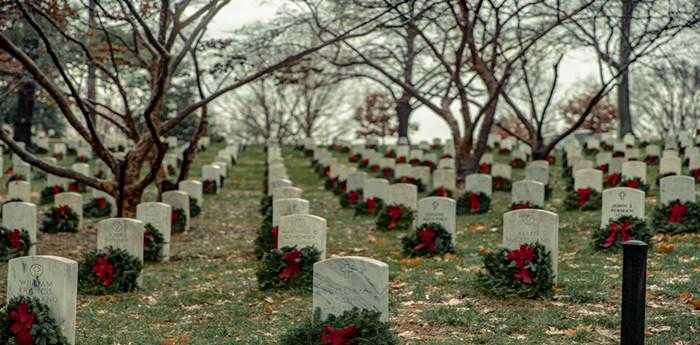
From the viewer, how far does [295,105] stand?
46.5m

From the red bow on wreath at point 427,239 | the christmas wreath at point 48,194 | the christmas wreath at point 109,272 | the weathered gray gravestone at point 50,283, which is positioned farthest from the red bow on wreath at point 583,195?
the christmas wreath at point 48,194

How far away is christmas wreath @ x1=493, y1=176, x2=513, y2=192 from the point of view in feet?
63.9

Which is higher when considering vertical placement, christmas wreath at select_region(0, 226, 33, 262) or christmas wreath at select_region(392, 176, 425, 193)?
christmas wreath at select_region(392, 176, 425, 193)

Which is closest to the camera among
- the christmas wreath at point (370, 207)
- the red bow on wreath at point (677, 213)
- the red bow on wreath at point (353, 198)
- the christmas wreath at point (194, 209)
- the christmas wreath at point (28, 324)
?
the christmas wreath at point (28, 324)

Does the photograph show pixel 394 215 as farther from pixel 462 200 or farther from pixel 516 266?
pixel 516 266

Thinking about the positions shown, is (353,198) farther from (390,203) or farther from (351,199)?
(390,203)

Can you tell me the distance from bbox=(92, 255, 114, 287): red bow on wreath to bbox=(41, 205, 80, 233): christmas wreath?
205 inches

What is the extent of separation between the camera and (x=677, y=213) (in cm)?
1230

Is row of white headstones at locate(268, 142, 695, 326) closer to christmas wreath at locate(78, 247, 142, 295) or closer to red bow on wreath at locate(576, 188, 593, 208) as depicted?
red bow on wreath at locate(576, 188, 593, 208)

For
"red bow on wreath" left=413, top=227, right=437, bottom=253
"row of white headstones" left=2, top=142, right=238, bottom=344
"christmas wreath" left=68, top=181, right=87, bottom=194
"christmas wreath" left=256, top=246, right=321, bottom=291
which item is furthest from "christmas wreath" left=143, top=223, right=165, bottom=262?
"christmas wreath" left=68, top=181, right=87, bottom=194

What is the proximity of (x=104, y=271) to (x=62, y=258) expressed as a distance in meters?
3.14

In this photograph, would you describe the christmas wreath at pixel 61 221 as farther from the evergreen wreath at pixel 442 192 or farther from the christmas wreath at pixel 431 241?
the evergreen wreath at pixel 442 192

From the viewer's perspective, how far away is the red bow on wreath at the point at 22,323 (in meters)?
7.00

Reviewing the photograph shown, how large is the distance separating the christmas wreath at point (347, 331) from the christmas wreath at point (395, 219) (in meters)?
8.20
